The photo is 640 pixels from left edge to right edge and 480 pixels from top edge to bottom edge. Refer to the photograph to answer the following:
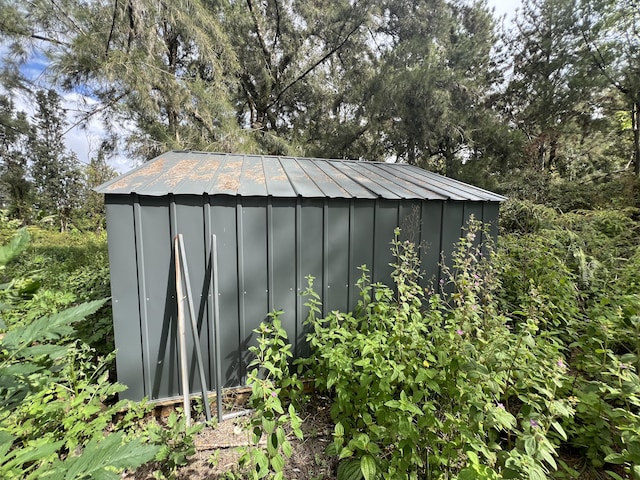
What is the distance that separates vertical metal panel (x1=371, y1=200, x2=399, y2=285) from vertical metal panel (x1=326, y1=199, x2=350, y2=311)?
0.96 feet

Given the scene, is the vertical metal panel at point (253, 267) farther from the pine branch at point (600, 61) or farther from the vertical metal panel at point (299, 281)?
the pine branch at point (600, 61)

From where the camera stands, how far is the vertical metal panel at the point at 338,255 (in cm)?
242

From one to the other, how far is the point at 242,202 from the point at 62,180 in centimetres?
1153

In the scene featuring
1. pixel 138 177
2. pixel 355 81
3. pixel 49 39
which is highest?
pixel 355 81

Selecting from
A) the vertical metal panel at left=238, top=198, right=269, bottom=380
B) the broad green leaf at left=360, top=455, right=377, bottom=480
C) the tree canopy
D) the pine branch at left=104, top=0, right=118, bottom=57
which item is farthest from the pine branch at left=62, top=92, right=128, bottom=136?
the broad green leaf at left=360, top=455, right=377, bottom=480

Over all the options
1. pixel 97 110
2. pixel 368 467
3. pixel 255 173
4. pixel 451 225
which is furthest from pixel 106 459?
pixel 97 110

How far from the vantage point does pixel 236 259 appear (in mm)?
2205

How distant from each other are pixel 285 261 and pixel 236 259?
0.40 metres

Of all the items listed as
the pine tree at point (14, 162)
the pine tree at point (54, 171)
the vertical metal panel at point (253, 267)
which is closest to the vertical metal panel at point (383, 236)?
the vertical metal panel at point (253, 267)

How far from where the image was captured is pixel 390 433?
149cm

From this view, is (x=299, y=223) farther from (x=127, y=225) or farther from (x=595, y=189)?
(x=595, y=189)

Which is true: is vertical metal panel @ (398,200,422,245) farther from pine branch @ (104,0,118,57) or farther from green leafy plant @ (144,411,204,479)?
pine branch @ (104,0,118,57)

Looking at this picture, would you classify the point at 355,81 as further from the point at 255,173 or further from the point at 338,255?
the point at 338,255

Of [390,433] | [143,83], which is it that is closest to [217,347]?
[390,433]
